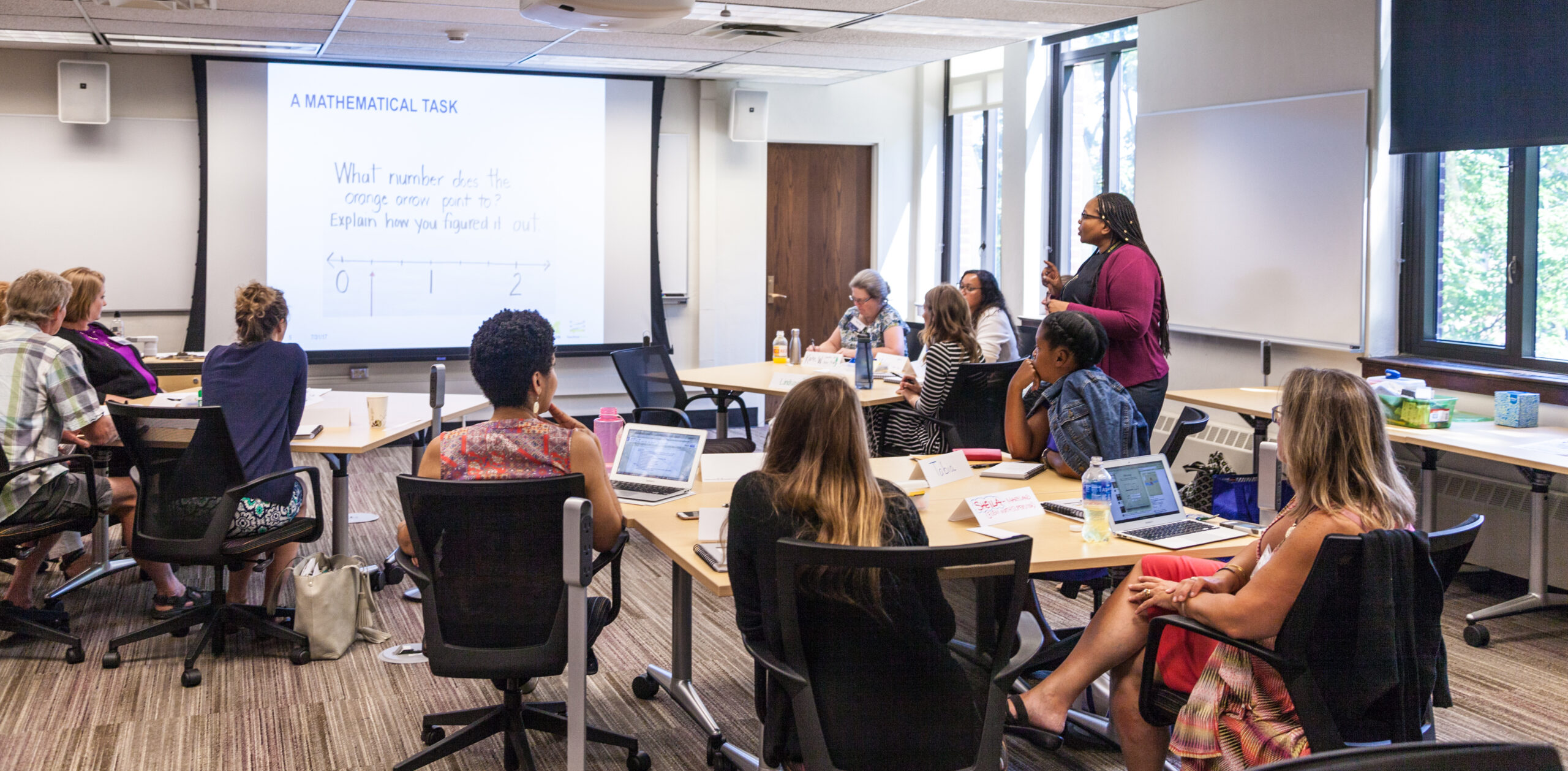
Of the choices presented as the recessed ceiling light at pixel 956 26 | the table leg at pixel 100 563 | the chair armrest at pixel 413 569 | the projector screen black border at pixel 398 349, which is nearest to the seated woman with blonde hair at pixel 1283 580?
the chair armrest at pixel 413 569

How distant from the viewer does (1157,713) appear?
241cm

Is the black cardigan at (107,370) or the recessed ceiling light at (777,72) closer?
the black cardigan at (107,370)

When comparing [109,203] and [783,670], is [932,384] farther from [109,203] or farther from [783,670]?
[109,203]

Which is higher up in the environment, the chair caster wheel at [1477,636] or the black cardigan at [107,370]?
the black cardigan at [107,370]

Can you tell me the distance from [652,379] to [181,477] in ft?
7.95

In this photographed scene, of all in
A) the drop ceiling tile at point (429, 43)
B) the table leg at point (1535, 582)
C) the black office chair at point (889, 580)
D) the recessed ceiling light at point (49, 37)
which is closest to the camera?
the black office chair at point (889, 580)

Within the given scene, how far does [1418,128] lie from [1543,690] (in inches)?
94.3

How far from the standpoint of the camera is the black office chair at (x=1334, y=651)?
→ 6.73ft

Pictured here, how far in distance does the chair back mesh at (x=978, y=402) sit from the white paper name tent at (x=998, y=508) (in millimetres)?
1623

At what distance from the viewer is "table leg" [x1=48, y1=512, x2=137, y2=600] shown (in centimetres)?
445

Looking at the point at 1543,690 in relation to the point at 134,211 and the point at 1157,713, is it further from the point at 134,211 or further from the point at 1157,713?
the point at 134,211

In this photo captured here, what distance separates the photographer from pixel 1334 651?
82.4 inches

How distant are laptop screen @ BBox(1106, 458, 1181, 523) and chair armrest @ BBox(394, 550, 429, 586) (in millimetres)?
1561

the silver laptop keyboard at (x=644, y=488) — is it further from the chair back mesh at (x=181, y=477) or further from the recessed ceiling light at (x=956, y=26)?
the recessed ceiling light at (x=956, y=26)
